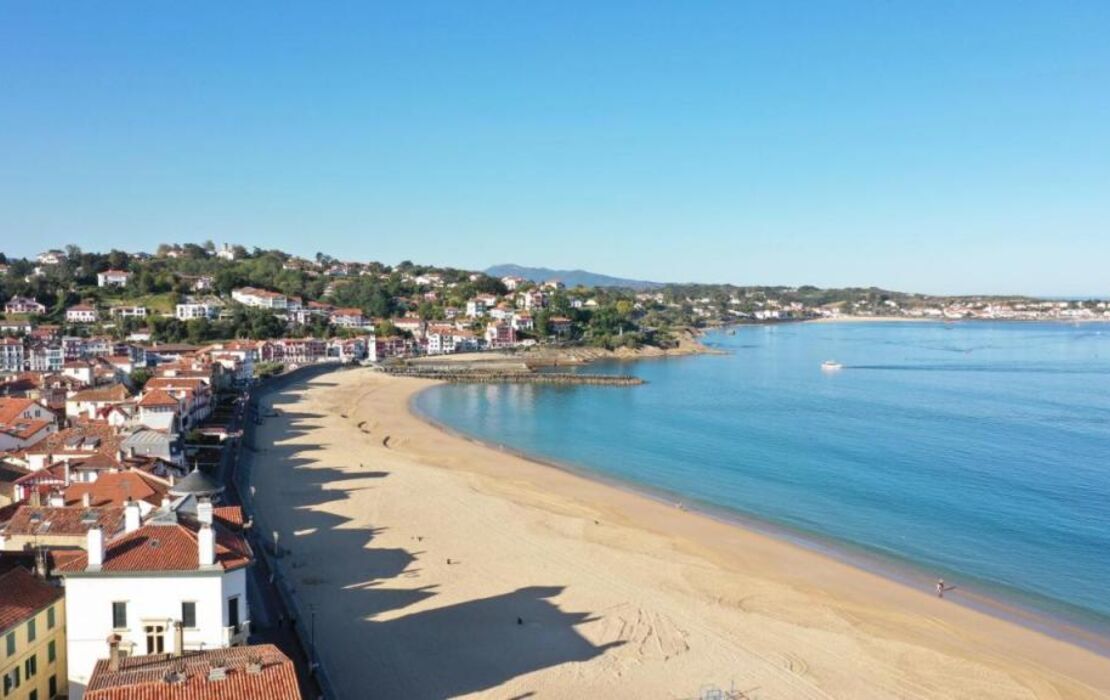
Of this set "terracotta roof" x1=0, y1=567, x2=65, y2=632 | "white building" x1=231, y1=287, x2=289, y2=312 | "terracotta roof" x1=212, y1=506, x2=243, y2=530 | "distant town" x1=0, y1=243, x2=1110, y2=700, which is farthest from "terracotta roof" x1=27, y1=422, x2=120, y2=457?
"white building" x1=231, y1=287, x2=289, y2=312

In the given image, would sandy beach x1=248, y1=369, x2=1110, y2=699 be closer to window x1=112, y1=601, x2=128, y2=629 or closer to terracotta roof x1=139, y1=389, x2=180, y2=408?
terracotta roof x1=139, y1=389, x2=180, y2=408

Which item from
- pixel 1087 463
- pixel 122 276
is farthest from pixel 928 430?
pixel 122 276

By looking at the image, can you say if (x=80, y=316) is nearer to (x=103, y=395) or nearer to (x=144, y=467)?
(x=103, y=395)

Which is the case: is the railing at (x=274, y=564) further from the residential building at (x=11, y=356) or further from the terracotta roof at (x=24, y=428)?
the residential building at (x=11, y=356)

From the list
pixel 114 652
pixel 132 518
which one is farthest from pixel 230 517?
pixel 114 652

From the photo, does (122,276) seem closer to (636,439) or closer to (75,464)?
(636,439)

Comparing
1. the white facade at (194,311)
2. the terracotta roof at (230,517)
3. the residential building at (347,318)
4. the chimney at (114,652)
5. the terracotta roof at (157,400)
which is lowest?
the chimney at (114,652)

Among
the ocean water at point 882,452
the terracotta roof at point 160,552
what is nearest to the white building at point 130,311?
the ocean water at point 882,452

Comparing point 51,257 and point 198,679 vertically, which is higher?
point 51,257
